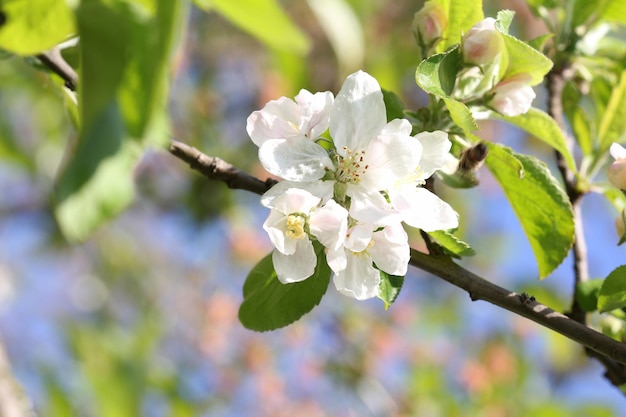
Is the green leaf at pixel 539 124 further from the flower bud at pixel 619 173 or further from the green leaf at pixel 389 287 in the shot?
the green leaf at pixel 389 287

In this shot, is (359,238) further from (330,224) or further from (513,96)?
(513,96)

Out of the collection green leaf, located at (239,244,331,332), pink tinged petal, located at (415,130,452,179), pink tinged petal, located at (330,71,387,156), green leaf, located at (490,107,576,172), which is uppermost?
pink tinged petal, located at (330,71,387,156)

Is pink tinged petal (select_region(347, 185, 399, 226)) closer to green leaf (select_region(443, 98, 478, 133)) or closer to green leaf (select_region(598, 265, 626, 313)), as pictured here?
green leaf (select_region(443, 98, 478, 133))

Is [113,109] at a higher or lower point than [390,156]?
higher

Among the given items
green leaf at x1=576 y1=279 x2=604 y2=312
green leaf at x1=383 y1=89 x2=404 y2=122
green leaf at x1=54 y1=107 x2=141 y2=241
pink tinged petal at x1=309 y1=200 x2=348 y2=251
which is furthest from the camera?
green leaf at x1=576 y1=279 x2=604 y2=312

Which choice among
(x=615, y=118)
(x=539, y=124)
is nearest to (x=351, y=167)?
(x=539, y=124)

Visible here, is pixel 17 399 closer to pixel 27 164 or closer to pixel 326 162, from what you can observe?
pixel 326 162

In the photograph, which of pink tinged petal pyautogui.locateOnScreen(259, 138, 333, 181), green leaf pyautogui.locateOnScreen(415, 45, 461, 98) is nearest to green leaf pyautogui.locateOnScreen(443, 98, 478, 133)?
green leaf pyautogui.locateOnScreen(415, 45, 461, 98)
